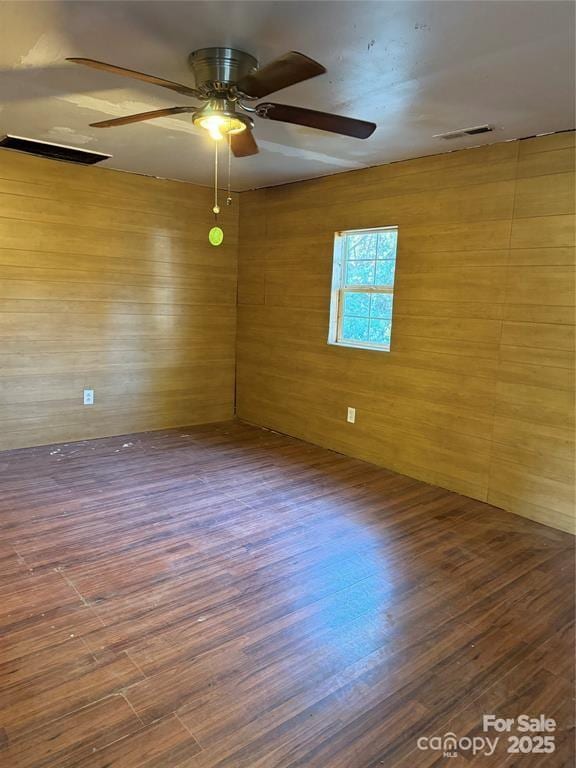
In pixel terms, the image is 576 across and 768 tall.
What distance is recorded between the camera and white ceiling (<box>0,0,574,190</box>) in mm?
1812

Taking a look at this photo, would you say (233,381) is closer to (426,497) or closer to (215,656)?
(426,497)

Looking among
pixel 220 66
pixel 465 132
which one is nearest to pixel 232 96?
Answer: pixel 220 66

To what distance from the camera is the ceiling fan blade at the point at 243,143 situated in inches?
96.7

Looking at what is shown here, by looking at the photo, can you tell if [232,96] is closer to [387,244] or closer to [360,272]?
[387,244]

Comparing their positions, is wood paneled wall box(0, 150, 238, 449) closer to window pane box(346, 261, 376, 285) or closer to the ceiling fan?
window pane box(346, 261, 376, 285)

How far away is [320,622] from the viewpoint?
2.15m

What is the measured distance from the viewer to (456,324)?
3.53m

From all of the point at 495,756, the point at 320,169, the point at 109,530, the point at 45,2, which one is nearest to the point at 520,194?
the point at 320,169

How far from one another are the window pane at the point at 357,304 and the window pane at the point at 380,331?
0.13 meters

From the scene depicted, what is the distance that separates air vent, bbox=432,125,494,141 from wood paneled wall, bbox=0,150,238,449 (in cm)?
257

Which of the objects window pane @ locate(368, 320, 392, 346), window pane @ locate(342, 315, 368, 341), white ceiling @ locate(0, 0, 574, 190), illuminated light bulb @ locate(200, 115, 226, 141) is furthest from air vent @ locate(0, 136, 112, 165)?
window pane @ locate(368, 320, 392, 346)

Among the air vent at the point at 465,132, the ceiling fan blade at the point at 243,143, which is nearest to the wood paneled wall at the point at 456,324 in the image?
the air vent at the point at 465,132

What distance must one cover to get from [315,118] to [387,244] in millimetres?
1949

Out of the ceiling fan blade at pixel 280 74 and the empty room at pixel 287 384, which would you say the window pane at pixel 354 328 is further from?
the ceiling fan blade at pixel 280 74
